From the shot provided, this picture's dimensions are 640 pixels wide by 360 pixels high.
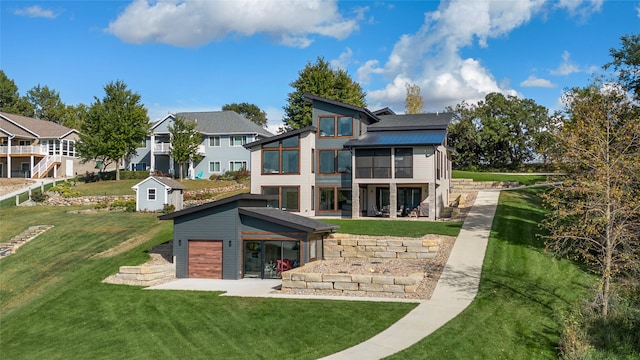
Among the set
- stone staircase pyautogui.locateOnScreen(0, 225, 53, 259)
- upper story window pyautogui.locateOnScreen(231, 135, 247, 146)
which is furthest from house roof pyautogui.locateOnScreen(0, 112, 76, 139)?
stone staircase pyautogui.locateOnScreen(0, 225, 53, 259)

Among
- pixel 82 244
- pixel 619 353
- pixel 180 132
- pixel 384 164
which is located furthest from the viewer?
pixel 180 132

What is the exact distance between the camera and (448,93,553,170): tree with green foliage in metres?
60.0

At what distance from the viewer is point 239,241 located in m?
24.5

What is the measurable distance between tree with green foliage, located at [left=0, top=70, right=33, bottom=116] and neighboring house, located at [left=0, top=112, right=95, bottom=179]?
26.1 metres

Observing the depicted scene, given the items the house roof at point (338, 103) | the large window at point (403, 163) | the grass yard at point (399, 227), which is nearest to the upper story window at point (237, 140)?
the house roof at point (338, 103)

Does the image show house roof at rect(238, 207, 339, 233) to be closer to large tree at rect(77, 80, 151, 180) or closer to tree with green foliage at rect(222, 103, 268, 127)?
large tree at rect(77, 80, 151, 180)

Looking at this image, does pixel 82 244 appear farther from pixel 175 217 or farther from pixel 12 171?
pixel 12 171

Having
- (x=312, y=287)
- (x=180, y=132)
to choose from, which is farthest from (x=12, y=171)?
(x=312, y=287)

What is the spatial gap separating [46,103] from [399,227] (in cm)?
7761

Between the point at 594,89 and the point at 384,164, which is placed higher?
the point at 594,89

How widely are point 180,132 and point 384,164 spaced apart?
1024 inches

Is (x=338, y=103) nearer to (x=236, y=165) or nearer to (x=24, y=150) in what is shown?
(x=236, y=165)

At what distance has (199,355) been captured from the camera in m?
15.1

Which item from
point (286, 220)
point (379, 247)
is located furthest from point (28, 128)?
point (379, 247)
